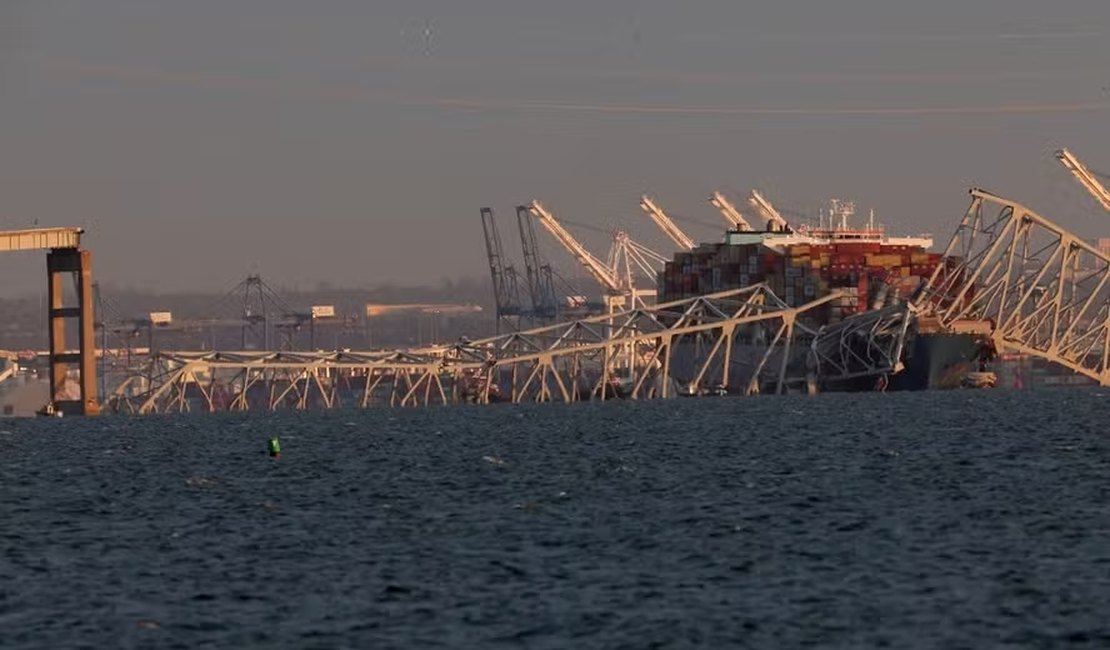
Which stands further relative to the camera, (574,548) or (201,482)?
(201,482)

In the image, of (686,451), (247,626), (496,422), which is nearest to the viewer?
(247,626)

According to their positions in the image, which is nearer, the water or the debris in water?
the water

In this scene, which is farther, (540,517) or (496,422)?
(496,422)

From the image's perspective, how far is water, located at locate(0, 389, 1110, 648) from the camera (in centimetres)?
5044

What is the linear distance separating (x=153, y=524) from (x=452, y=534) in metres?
12.6

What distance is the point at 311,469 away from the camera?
4355 inches

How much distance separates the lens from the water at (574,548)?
50438 millimetres

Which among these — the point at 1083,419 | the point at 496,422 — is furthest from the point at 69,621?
the point at 496,422

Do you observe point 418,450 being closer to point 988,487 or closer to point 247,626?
point 988,487

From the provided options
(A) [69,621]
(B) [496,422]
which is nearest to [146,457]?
(B) [496,422]

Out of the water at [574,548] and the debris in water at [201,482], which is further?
the debris in water at [201,482]

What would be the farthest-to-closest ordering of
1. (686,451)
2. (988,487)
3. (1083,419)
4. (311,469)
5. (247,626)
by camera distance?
(1083,419) → (686,451) → (311,469) → (988,487) → (247,626)

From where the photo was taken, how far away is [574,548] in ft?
216

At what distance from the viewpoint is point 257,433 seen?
174 metres
